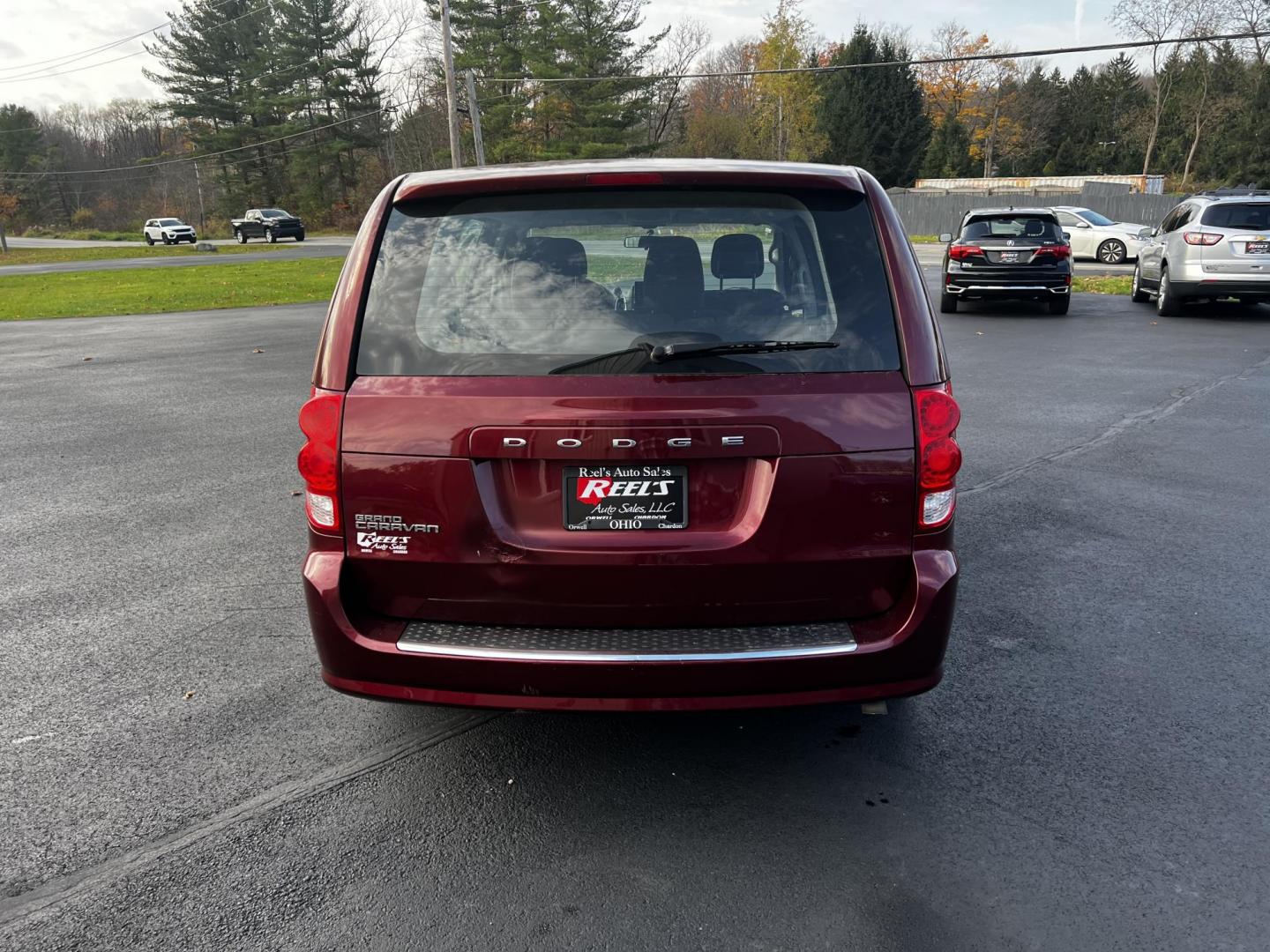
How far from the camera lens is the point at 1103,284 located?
20781mm

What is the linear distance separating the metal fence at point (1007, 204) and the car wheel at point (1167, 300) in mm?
26782

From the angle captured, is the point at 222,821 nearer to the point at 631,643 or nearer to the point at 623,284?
the point at 631,643

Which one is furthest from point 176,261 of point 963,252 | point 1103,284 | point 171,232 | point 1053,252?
point 1053,252

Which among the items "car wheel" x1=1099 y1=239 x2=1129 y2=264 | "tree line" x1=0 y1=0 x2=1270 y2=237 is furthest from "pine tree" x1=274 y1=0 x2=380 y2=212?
"car wheel" x1=1099 y1=239 x2=1129 y2=264

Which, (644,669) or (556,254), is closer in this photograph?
(644,669)

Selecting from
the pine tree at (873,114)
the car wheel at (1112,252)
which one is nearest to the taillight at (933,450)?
the car wheel at (1112,252)

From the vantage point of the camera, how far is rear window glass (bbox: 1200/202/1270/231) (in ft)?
45.6

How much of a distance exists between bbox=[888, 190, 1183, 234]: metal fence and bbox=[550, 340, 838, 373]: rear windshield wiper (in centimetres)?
4151

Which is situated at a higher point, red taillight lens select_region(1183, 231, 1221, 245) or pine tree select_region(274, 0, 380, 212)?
pine tree select_region(274, 0, 380, 212)

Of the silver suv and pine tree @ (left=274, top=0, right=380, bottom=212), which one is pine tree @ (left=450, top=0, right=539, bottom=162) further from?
the silver suv

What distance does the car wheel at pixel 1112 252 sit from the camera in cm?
2619

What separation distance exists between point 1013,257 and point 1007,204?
30.9 m

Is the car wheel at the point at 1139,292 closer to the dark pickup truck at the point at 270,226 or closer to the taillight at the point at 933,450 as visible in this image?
the taillight at the point at 933,450

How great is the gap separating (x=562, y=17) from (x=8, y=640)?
55453 mm
